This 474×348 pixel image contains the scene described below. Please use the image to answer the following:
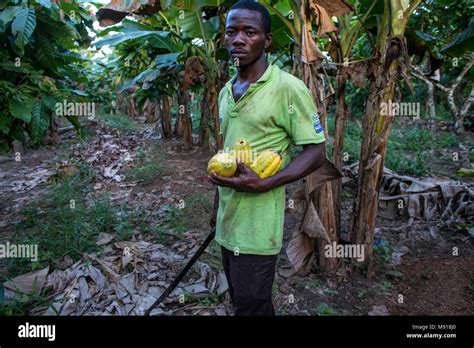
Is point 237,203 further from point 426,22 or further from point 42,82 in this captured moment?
point 426,22

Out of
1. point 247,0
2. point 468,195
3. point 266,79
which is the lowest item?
point 468,195

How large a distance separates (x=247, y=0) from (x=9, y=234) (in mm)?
3748

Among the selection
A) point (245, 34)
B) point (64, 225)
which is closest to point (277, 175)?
point (245, 34)

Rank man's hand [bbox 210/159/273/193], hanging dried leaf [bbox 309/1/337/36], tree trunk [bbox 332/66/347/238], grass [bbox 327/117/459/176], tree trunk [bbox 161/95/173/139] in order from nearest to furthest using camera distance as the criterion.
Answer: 1. man's hand [bbox 210/159/273/193]
2. hanging dried leaf [bbox 309/1/337/36]
3. tree trunk [bbox 332/66/347/238]
4. grass [bbox 327/117/459/176]
5. tree trunk [bbox 161/95/173/139]

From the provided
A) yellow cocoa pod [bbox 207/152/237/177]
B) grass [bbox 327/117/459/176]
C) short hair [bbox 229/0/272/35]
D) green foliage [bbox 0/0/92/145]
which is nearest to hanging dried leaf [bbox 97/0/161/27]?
green foliage [bbox 0/0/92/145]

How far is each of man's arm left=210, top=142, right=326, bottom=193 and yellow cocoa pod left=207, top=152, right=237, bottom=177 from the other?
0.07ft

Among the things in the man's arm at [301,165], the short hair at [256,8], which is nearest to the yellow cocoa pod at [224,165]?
the man's arm at [301,165]

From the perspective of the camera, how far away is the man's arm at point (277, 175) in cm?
148

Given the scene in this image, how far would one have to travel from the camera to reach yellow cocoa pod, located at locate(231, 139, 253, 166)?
1.54 m

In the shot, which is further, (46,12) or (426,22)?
(426,22)

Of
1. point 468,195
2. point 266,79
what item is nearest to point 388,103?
point 266,79

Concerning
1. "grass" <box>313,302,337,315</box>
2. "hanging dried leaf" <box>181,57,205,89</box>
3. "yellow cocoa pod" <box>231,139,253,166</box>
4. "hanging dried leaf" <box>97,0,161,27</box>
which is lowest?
"grass" <box>313,302,337,315</box>

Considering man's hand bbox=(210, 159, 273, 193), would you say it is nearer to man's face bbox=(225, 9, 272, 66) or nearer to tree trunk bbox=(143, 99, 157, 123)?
man's face bbox=(225, 9, 272, 66)
